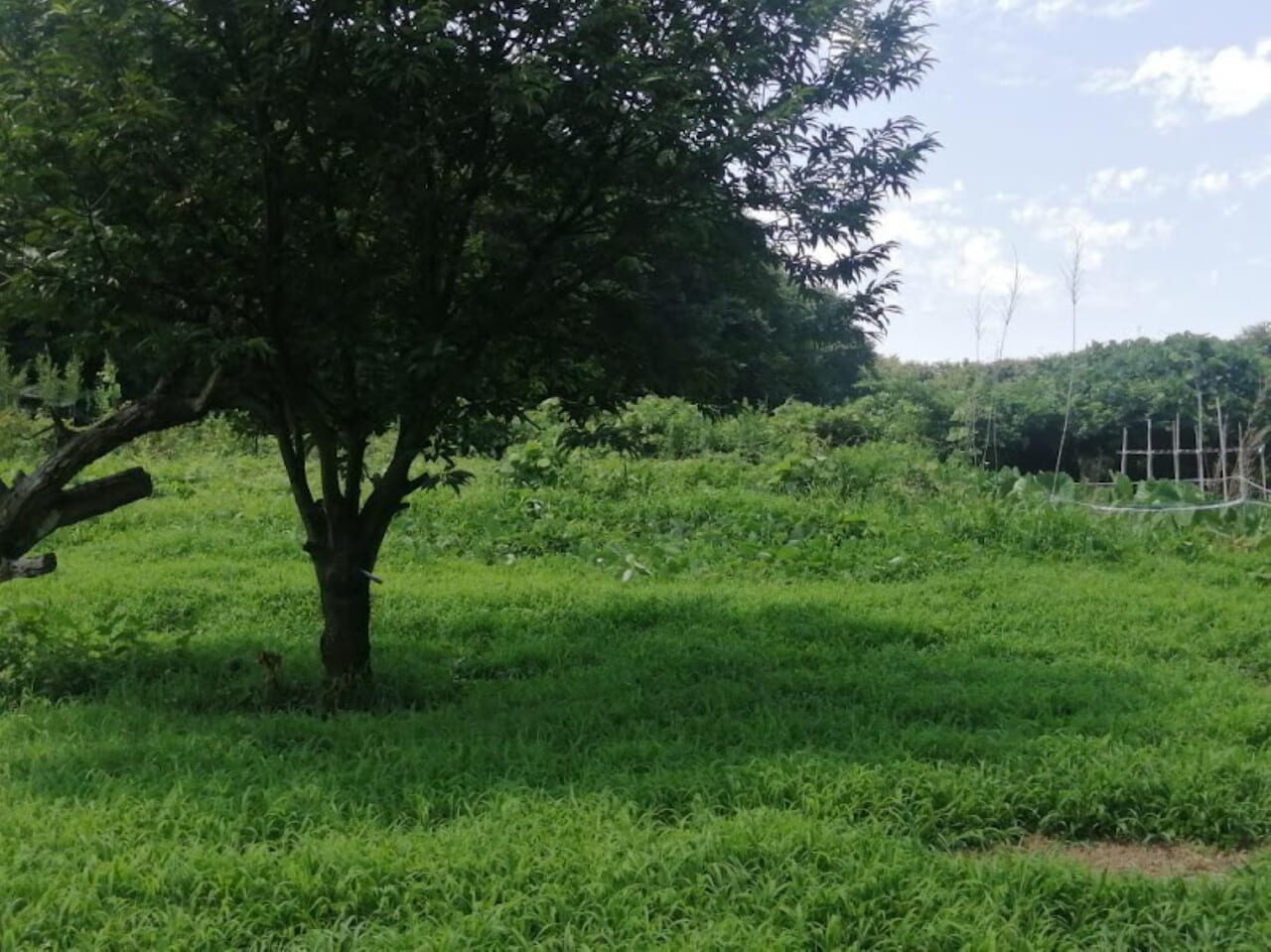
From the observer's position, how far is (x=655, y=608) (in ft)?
24.5

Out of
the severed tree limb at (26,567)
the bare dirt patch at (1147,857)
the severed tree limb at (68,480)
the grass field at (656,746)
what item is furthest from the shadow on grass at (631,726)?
the severed tree limb at (68,480)

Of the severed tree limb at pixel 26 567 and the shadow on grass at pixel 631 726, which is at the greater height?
the severed tree limb at pixel 26 567

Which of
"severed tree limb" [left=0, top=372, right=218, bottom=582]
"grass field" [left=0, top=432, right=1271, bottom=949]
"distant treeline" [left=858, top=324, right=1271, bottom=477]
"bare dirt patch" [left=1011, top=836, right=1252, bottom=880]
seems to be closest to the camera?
"grass field" [left=0, top=432, right=1271, bottom=949]

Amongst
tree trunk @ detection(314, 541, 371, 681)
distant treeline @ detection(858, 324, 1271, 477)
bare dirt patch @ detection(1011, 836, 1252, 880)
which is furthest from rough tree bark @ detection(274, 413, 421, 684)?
distant treeline @ detection(858, 324, 1271, 477)

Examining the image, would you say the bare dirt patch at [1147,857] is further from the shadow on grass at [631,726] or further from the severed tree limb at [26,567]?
the severed tree limb at [26,567]

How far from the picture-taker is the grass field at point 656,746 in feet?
11.0

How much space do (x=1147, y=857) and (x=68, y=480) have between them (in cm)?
498

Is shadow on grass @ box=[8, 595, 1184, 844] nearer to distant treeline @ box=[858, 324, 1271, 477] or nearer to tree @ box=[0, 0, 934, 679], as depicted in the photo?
tree @ box=[0, 0, 934, 679]

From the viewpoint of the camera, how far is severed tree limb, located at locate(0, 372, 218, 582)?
5.53 meters

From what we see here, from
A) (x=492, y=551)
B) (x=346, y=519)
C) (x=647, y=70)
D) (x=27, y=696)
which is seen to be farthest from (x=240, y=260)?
(x=492, y=551)

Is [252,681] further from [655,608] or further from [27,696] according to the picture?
[655,608]

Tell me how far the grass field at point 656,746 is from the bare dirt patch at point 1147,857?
0.03 metres

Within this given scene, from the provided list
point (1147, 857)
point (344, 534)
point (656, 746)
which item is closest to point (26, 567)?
point (344, 534)

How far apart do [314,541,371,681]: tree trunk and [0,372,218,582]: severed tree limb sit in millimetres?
974
